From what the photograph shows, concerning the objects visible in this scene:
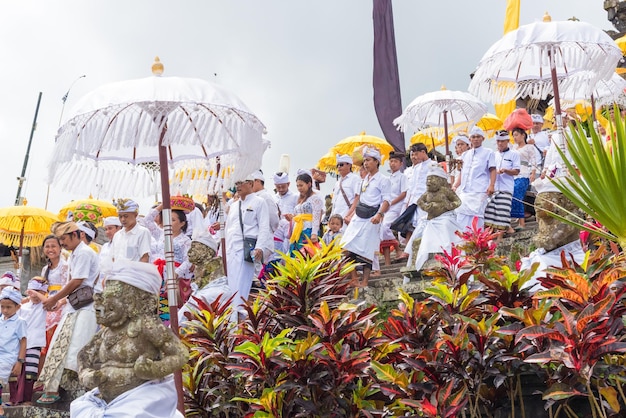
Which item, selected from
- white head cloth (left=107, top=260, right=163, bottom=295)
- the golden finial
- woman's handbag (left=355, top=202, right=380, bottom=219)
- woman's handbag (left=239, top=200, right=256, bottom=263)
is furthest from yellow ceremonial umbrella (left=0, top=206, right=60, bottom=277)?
white head cloth (left=107, top=260, right=163, bottom=295)

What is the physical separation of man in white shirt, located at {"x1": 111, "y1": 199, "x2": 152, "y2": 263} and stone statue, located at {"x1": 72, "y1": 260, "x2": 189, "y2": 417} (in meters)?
3.20

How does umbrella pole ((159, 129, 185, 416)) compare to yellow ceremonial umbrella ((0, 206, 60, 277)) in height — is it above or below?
above

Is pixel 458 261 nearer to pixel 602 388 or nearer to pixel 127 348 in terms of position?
pixel 602 388

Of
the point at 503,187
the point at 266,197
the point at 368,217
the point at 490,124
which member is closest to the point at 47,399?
the point at 266,197

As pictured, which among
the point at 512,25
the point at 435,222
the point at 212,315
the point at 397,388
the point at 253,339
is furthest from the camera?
the point at 512,25

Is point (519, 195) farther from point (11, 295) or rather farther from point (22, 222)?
point (22, 222)

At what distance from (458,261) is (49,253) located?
463 cm

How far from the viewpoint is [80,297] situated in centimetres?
737

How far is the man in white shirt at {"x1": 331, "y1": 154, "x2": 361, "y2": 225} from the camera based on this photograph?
35.3 feet

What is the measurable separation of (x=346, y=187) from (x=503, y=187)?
2.11 meters

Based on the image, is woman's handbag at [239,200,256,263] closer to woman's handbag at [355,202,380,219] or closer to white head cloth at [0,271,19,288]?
woman's handbag at [355,202,380,219]

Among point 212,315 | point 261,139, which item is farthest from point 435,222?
point 212,315

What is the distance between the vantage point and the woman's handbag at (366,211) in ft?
32.0

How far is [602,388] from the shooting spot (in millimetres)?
4336
